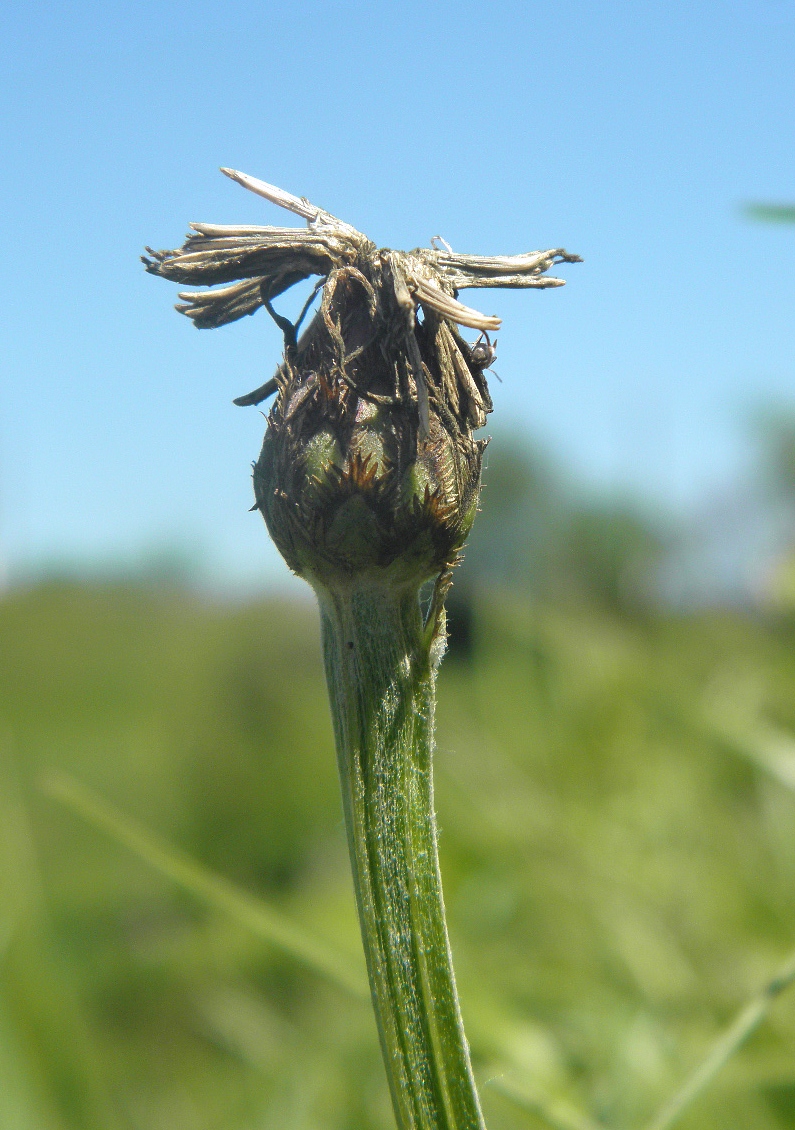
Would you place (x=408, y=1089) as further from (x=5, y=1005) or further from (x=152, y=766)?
(x=152, y=766)

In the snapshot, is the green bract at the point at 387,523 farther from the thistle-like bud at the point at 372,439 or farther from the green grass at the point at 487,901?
the green grass at the point at 487,901

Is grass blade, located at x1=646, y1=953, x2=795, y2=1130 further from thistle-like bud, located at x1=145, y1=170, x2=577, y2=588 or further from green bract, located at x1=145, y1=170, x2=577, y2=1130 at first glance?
thistle-like bud, located at x1=145, y1=170, x2=577, y2=588

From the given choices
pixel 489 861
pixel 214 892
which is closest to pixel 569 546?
pixel 489 861

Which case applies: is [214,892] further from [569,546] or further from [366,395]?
[569,546]

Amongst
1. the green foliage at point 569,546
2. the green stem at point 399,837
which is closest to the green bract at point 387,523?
the green stem at point 399,837

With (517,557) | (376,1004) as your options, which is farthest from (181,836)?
(376,1004)
